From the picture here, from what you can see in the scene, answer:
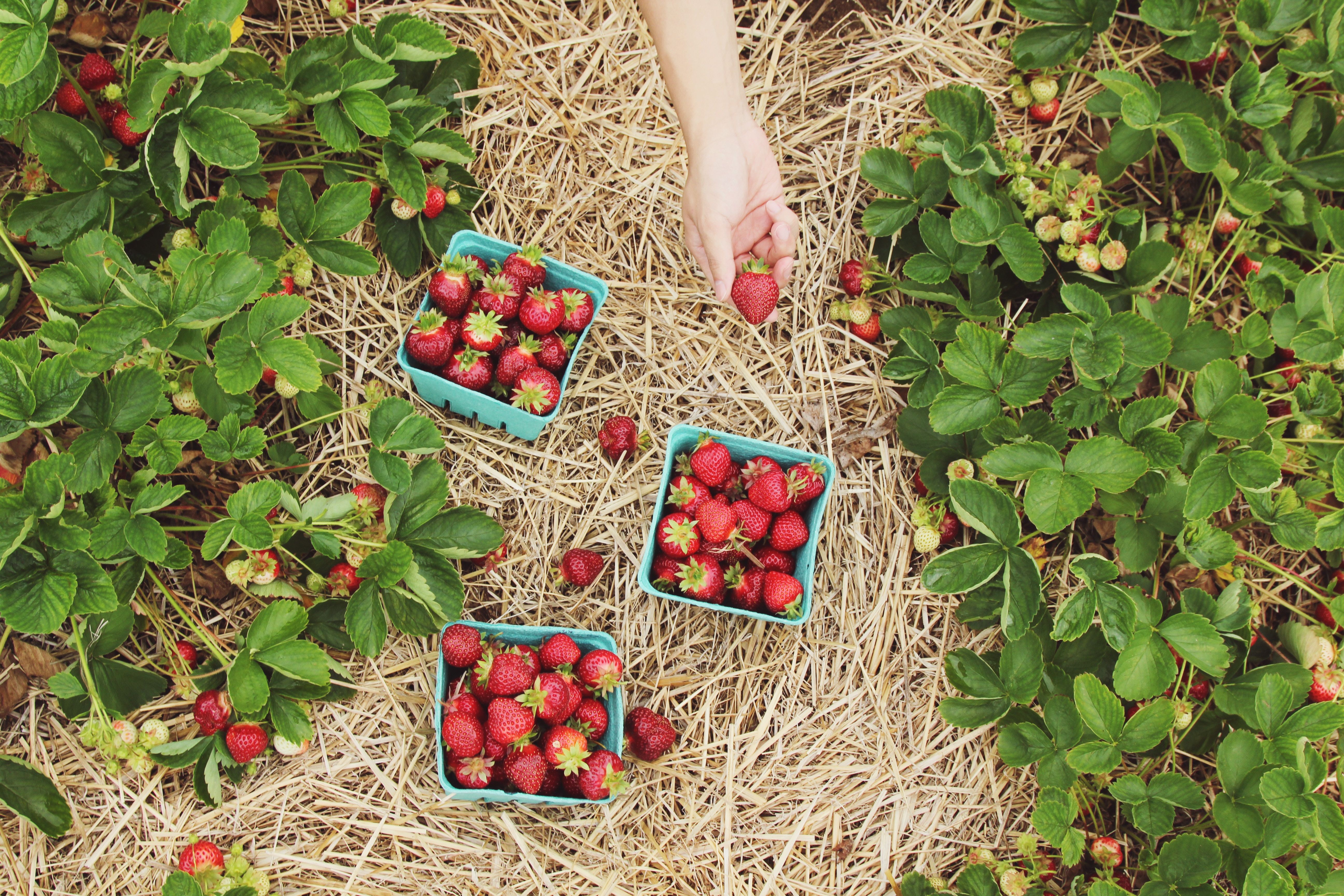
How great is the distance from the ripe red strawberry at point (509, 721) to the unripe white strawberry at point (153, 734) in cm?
69

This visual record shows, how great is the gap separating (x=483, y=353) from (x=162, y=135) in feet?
2.47

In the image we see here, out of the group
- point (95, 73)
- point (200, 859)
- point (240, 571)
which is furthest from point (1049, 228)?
point (200, 859)

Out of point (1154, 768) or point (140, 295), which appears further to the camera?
point (1154, 768)

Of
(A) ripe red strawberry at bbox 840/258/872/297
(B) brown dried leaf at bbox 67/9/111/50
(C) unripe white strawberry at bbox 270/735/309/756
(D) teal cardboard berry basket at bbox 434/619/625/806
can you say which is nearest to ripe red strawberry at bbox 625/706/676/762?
(D) teal cardboard berry basket at bbox 434/619/625/806

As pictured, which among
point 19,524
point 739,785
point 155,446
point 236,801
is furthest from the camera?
point 739,785

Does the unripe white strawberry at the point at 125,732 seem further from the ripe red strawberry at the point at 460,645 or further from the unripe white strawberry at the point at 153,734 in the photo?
the ripe red strawberry at the point at 460,645

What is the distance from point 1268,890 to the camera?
1.67m

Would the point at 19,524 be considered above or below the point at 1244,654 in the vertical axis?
above

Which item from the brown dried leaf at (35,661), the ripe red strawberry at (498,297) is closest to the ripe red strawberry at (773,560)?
the ripe red strawberry at (498,297)

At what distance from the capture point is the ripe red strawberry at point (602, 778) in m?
1.75

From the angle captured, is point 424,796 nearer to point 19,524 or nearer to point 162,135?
point 19,524

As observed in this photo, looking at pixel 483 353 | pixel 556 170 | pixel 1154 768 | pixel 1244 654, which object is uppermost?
pixel 556 170

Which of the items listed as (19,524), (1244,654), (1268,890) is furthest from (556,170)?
(1268,890)

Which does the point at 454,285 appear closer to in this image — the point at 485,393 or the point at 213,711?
the point at 485,393
